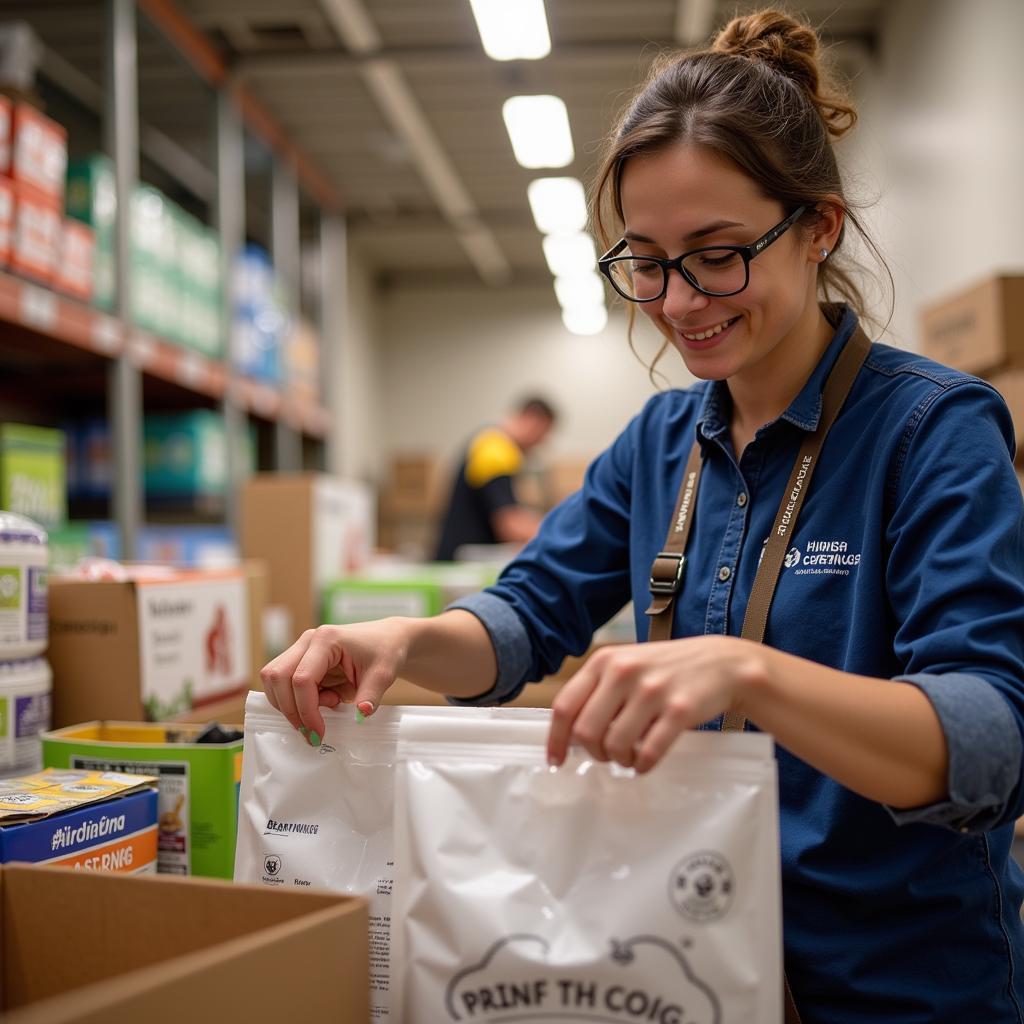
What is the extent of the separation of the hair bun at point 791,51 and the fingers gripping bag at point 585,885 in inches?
31.4

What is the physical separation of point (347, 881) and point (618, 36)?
Answer: 13.4 feet

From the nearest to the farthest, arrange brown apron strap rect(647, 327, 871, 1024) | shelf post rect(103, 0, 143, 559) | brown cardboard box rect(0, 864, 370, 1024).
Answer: brown cardboard box rect(0, 864, 370, 1024) → brown apron strap rect(647, 327, 871, 1024) → shelf post rect(103, 0, 143, 559)

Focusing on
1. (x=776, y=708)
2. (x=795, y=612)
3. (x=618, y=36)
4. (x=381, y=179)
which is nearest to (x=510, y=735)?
(x=776, y=708)

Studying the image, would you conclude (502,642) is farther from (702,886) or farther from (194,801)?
(702,886)

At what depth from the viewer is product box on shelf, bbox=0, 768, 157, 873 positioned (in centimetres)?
95

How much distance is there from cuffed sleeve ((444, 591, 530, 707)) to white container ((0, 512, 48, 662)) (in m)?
0.57

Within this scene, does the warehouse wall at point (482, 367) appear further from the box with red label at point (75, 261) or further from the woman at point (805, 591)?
the woman at point (805, 591)

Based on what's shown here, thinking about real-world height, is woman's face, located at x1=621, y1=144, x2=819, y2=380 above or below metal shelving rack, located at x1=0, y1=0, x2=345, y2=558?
below

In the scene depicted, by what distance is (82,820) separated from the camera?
3.30 ft

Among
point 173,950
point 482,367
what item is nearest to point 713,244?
point 173,950

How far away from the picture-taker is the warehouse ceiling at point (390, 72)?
400cm

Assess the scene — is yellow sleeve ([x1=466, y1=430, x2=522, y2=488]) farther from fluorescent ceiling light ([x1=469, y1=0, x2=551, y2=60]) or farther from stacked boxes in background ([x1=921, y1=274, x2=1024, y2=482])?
stacked boxes in background ([x1=921, y1=274, x2=1024, y2=482])

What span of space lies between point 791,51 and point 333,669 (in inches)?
33.2

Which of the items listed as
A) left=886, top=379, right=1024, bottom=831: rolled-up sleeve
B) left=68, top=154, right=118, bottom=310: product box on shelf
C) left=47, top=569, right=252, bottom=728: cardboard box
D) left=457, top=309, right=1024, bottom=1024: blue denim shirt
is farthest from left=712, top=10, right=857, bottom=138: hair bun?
left=68, top=154, right=118, bottom=310: product box on shelf
